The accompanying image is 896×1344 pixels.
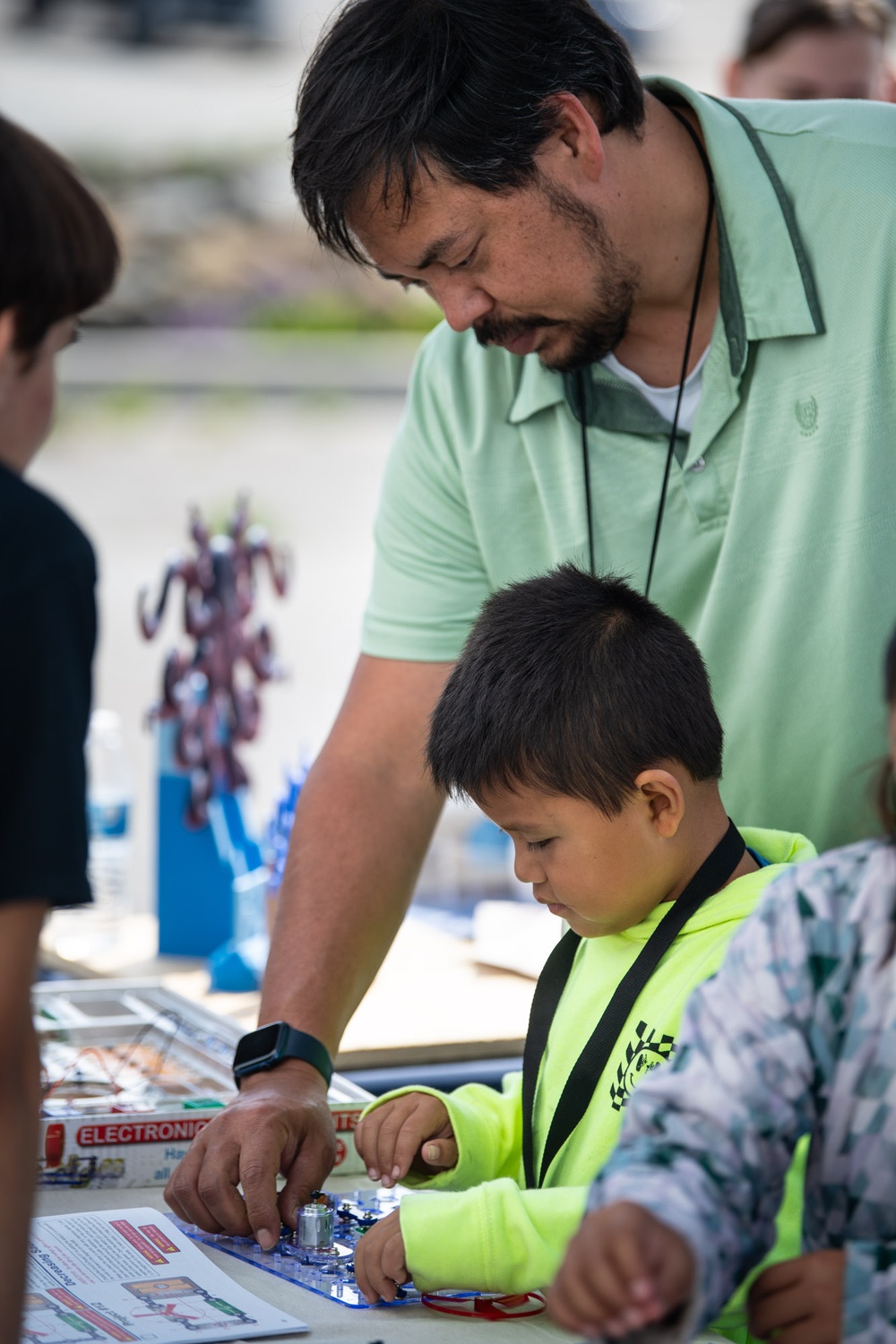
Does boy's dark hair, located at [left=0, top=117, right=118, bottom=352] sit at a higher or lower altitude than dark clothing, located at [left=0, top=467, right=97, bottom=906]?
higher

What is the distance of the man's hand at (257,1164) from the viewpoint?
1372mm

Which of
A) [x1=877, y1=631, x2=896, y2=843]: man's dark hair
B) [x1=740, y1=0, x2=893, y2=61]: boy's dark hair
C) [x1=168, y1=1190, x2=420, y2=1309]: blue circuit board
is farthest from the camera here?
[x1=740, y1=0, x2=893, y2=61]: boy's dark hair

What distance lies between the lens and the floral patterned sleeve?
38.2 inches

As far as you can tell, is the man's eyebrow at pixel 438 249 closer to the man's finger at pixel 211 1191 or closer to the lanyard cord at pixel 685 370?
the lanyard cord at pixel 685 370

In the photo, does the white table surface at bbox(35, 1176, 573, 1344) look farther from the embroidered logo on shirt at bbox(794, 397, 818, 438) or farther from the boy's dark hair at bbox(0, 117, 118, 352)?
the embroidered logo on shirt at bbox(794, 397, 818, 438)

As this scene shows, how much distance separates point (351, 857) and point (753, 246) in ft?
2.49

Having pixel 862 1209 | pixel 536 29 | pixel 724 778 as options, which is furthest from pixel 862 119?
pixel 862 1209

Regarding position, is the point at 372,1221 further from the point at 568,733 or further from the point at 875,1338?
the point at 875,1338

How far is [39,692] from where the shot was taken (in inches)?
37.5

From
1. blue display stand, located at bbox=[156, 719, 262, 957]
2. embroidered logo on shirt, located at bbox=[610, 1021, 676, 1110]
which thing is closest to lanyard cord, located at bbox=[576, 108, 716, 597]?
embroidered logo on shirt, located at bbox=[610, 1021, 676, 1110]

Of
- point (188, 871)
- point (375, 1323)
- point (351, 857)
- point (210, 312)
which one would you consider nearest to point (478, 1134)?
point (375, 1323)

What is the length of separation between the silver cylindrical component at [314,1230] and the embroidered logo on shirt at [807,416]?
2.88 feet

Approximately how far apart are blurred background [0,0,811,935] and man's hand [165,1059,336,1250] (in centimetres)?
634

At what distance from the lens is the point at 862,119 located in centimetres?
169
